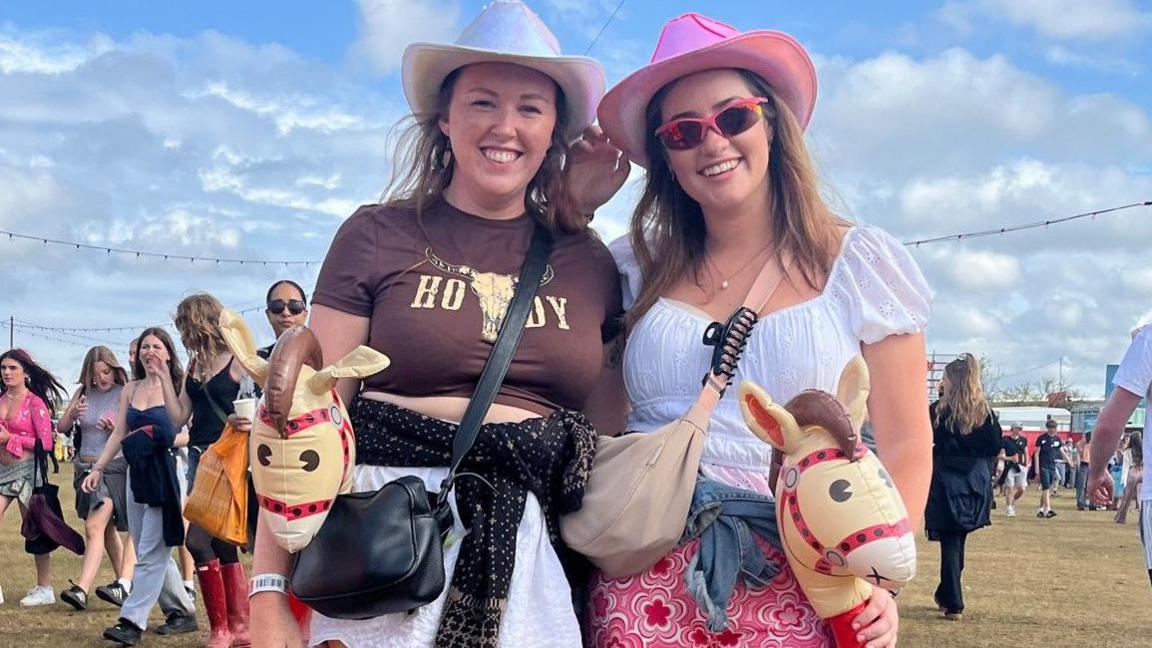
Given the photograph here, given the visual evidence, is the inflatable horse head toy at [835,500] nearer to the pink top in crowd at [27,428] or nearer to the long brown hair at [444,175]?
the long brown hair at [444,175]

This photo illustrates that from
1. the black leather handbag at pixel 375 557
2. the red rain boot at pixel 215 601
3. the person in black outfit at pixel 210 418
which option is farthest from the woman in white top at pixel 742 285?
the red rain boot at pixel 215 601

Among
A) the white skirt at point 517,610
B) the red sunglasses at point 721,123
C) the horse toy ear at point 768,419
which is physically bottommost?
the white skirt at point 517,610

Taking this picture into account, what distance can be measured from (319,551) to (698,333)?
0.93 meters

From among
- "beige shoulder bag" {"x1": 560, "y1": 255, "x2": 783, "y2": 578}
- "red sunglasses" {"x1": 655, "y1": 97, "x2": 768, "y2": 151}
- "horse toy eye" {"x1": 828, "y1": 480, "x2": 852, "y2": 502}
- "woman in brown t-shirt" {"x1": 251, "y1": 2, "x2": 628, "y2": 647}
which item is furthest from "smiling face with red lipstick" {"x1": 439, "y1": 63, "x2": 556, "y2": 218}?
"horse toy eye" {"x1": 828, "y1": 480, "x2": 852, "y2": 502}

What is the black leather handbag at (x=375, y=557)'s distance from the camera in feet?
6.50

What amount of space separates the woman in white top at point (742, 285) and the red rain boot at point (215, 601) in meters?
4.62

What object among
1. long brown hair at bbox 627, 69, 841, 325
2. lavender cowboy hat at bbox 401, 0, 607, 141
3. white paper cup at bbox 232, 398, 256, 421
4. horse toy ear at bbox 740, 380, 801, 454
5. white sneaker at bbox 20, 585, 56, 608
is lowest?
white sneaker at bbox 20, 585, 56, 608

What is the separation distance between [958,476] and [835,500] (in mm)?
6795

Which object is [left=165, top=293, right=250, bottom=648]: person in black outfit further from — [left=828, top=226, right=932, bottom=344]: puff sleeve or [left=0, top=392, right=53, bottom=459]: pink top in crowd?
[left=828, top=226, right=932, bottom=344]: puff sleeve

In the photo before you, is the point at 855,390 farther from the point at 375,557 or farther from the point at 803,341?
the point at 375,557

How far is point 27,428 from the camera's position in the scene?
8164 mm

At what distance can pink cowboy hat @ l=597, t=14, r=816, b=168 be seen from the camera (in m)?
2.48

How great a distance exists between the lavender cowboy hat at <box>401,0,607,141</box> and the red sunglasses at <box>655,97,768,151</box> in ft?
0.83

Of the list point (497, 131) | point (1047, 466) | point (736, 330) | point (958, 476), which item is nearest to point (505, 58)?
A: point (497, 131)
